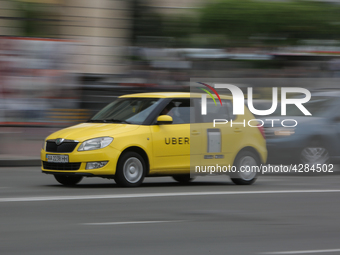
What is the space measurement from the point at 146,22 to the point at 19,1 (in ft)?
17.6

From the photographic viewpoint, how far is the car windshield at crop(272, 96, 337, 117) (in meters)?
14.0

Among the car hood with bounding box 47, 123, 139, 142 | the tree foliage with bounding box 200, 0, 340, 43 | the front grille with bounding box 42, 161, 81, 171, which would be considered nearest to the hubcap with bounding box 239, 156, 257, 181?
→ the car hood with bounding box 47, 123, 139, 142

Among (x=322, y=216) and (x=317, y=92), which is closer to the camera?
(x=322, y=216)

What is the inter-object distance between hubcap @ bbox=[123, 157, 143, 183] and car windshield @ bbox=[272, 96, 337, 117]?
15.6 ft

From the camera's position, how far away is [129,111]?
11039 mm

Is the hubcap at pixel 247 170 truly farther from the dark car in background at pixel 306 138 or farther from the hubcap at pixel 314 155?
the hubcap at pixel 314 155

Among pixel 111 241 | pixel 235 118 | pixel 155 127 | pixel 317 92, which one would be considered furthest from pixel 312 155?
pixel 111 241

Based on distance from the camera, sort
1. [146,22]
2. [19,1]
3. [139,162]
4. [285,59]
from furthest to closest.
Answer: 1. [285,59]
2. [146,22]
3. [19,1]
4. [139,162]

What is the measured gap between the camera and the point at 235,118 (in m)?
11.7

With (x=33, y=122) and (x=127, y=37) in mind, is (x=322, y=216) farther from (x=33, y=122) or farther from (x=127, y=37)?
(x=127, y=37)

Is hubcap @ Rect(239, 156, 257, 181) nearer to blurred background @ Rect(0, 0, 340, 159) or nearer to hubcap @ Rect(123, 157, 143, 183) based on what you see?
hubcap @ Rect(123, 157, 143, 183)

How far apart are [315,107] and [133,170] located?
18.3ft

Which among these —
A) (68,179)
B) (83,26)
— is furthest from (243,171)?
(83,26)

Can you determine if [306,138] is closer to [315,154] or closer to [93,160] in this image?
[315,154]
